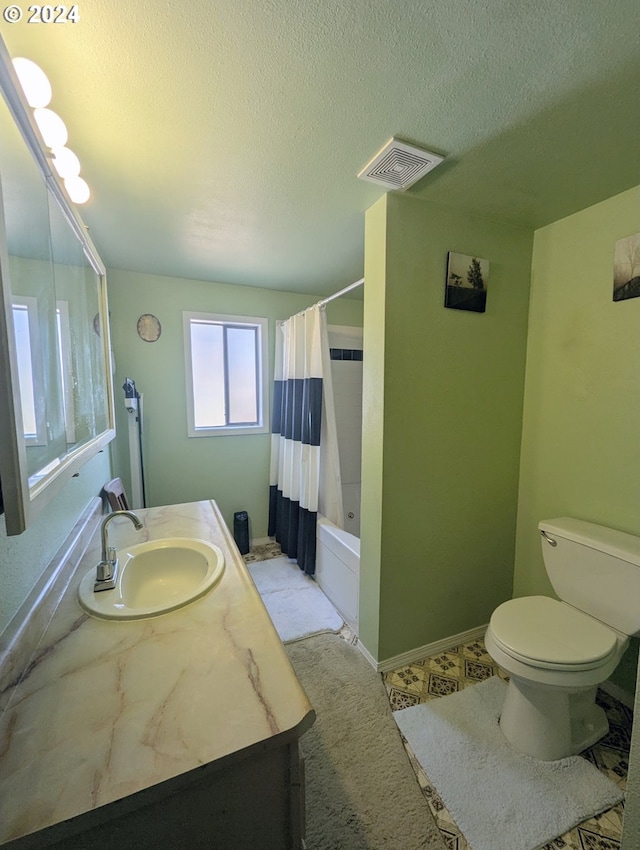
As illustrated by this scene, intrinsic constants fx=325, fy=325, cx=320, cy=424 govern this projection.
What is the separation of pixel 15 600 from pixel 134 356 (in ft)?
6.95

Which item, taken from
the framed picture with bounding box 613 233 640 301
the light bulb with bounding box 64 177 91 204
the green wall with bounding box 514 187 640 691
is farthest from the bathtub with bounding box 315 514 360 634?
the light bulb with bounding box 64 177 91 204

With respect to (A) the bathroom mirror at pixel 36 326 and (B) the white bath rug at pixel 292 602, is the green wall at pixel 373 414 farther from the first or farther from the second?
(A) the bathroom mirror at pixel 36 326

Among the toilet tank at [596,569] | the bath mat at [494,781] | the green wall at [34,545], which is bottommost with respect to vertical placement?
the bath mat at [494,781]

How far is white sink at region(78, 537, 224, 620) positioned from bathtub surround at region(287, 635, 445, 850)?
0.85m

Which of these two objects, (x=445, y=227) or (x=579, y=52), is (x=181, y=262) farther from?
(x=579, y=52)

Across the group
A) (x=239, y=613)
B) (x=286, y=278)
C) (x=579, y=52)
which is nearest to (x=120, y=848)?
(x=239, y=613)

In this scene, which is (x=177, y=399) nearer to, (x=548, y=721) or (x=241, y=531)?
(x=241, y=531)

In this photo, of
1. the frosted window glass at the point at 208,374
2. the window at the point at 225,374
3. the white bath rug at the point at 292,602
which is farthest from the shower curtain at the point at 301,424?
the frosted window glass at the point at 208,374

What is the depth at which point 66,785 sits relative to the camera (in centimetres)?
50

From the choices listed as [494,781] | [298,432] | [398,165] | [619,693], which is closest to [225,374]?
[298,432]

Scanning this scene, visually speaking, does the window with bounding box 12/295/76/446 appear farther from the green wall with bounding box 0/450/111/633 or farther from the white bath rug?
the white bath rug

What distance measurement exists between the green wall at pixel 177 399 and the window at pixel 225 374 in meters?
0.06

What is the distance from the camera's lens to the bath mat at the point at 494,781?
1.07 m

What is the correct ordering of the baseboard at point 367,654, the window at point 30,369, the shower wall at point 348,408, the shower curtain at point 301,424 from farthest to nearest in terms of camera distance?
1. the shower wall at point 348,408
2. the shower curtain at point 301,424
3. the baseboard at point 367,654
4. the window at point 30,369
